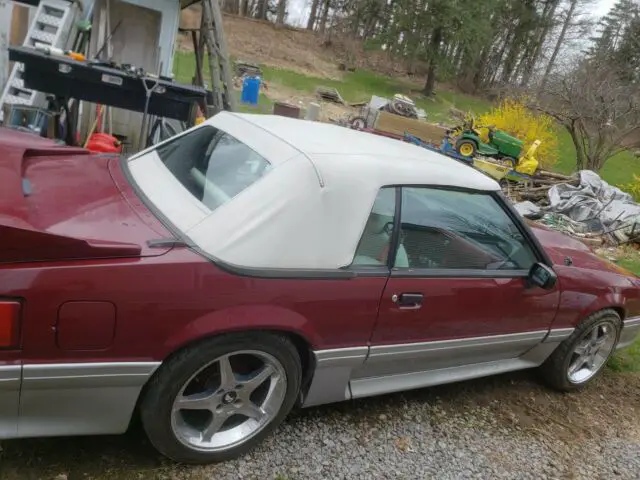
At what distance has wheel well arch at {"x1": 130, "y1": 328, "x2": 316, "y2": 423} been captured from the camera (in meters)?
2.04

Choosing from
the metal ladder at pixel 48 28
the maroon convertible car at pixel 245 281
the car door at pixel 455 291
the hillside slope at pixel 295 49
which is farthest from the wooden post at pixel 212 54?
the hillside slope at pixel 295 49

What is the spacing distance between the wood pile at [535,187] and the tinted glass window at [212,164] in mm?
11449

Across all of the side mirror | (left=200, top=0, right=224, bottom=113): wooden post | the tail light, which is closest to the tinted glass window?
A: the tail light

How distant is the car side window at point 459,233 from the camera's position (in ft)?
8.73

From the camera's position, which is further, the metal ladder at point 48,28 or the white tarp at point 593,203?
the white tarp at point 593,203

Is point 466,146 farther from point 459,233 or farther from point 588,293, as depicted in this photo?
point 459,233

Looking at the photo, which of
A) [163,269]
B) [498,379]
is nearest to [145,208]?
[163,269]

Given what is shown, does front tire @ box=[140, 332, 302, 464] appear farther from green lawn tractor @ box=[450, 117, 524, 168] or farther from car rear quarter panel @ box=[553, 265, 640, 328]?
green lawn tractor @ box=[450, 117, 524, 168]

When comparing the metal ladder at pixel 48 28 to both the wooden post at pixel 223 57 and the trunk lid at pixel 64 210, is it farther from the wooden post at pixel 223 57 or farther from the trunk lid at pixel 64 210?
the trunk lid at pixel 64 210

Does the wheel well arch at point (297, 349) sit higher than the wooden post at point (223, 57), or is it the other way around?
the wooden post at point (223, 57)

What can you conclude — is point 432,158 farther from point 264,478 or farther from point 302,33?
point 302,33

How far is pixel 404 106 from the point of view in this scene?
74.5 feet

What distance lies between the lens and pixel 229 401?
2.32 metres

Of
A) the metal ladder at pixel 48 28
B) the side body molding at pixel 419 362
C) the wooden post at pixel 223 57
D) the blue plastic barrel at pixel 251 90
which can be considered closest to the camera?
the side body molding at pixel 419 362
